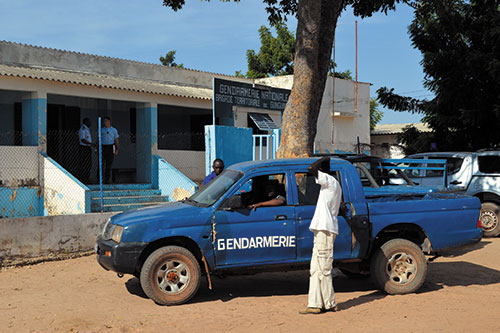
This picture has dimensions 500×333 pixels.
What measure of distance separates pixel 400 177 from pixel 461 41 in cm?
1086

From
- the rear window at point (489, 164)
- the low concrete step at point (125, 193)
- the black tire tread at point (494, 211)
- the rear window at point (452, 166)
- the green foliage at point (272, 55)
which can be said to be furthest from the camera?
the green foliage at point (272, 55)

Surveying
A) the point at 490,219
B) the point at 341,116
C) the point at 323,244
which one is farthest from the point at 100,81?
the point at 341,116

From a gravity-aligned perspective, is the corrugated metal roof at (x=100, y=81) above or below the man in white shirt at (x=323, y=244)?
above

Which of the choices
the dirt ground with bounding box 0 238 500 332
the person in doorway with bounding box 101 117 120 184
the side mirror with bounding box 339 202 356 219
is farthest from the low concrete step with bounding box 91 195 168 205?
the side mirror with bounding box 339 202 356 219

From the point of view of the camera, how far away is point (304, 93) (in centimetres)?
1039

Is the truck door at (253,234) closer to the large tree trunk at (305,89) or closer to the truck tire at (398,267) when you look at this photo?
the truck tire at (398,267)

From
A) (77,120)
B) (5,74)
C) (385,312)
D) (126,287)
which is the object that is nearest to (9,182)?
(5,74)

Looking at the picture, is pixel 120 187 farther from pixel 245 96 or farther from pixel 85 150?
pixel 245 96

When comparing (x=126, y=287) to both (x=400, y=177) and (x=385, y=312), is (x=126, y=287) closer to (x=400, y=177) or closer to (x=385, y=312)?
(x=385, y=312)

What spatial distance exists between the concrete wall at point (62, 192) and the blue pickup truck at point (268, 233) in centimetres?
539

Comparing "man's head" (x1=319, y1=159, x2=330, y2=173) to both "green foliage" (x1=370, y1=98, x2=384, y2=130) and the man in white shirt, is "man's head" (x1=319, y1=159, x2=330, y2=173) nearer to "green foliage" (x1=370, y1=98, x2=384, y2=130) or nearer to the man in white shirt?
the man in white shirt

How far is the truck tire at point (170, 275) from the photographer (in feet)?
21.1

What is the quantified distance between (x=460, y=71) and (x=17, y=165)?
603 inches

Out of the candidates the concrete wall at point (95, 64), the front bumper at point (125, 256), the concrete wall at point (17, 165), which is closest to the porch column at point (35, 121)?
the concrete wall at point (17, 165)
